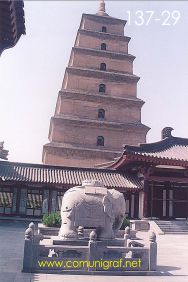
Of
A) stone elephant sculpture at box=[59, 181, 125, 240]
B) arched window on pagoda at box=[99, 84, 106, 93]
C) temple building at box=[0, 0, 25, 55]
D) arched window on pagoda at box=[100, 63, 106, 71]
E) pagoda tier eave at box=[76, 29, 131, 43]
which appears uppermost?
pagoda tier eave at box=[76, 29, 131, 43]

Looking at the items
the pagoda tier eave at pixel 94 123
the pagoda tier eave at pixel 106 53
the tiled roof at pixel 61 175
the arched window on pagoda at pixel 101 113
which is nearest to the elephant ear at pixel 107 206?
the tiled roof at pixel 61 175

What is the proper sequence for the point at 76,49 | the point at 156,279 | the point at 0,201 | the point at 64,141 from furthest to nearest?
the point at 76,49 → the point at 64,141 → the point at 0,201 → the point at 156,279

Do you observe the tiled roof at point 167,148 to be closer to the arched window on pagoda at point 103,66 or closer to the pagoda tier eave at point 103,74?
the pagoda tier eave at point 103,74

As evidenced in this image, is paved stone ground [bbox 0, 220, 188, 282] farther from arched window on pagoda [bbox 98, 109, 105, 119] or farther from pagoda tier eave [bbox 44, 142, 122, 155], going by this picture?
arched window on pagoda [bbox 98, 109, 105, 119]

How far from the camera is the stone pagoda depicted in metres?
26.0

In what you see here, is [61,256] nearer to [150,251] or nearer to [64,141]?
[150,251]

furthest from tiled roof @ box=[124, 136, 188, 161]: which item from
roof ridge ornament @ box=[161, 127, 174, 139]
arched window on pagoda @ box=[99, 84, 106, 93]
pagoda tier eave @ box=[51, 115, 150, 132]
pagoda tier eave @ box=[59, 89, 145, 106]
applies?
arched window on pagoda @ box=[99, 84, 106, 93]

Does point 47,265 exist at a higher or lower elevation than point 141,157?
lower

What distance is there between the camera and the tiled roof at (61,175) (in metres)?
20.3

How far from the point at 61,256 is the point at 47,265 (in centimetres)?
65

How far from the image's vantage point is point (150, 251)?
27.1ft

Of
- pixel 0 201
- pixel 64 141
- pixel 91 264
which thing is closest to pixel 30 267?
pixel 91 264

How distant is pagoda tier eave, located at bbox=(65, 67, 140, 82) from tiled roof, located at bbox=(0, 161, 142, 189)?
9.14 metres

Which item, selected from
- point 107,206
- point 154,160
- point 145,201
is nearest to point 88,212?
point 107,206
